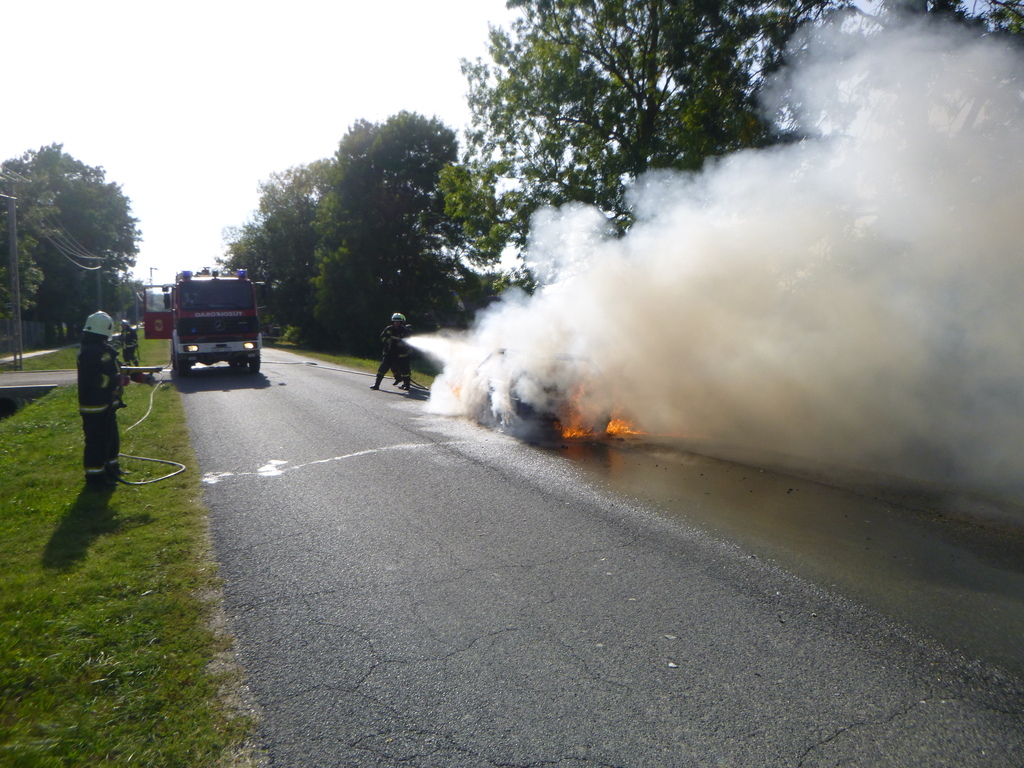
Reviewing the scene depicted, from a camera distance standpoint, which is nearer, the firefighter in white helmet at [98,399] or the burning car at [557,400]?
the firefighter in white helmet at [98,399]

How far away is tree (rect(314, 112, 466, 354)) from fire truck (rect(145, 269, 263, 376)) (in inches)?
748

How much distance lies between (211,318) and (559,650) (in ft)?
61.3

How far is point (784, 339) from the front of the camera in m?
11.1

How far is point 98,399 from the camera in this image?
7461 mm

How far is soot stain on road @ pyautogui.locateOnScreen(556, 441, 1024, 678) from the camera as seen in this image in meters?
4.24

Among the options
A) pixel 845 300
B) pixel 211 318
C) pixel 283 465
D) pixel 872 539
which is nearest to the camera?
pixel 872 539

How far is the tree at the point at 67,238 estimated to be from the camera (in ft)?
137

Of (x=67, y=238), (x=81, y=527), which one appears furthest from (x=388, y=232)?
(x=81, y=527)

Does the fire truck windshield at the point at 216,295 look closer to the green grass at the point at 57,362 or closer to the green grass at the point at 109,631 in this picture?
the green grass at the point at 57,362

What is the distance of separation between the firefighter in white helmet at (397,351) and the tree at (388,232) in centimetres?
2317

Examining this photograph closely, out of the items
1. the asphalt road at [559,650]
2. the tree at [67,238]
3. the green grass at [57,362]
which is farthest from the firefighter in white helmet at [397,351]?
the tree at [67,238]

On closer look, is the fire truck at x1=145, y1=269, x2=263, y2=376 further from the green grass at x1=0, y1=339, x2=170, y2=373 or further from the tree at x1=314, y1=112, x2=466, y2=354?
the tree at x1=314, y1=112, x2=466, y2=354

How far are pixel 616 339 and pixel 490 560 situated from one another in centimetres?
714

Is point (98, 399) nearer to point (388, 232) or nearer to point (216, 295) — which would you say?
point (216, 295)
